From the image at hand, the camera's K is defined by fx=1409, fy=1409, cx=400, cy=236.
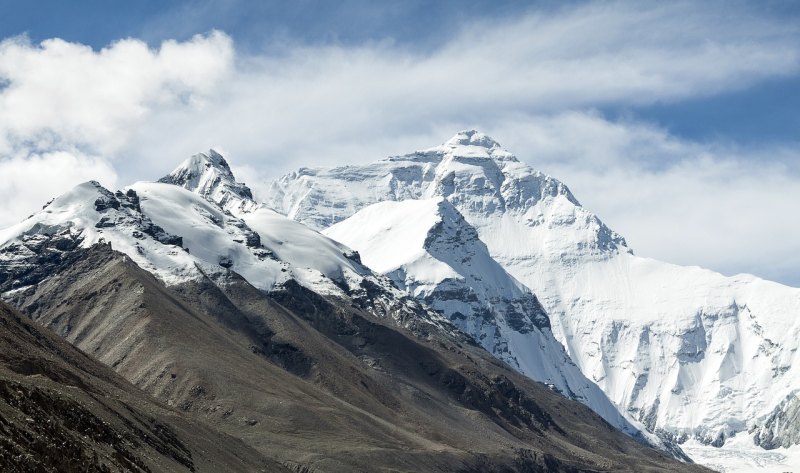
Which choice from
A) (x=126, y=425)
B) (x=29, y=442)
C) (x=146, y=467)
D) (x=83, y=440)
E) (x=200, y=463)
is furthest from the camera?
(x=200, y=463)

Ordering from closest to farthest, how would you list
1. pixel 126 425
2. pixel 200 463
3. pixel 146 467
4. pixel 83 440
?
pixel 83 440, pixel 146 467, pixel 126 425, pixel 200 463

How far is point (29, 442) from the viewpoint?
130250 mm

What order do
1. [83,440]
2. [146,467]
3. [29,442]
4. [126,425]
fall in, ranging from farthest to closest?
1. [126,425]
2. [146,467]
3. [83,440]
4. [29,442]

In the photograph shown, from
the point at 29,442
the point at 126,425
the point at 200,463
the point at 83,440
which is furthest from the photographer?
the point at 200,463

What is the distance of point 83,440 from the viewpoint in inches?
5807

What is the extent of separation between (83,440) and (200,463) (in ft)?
170

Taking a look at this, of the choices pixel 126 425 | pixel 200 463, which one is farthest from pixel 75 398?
pixel 200 463

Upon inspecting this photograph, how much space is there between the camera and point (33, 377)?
7096 inches

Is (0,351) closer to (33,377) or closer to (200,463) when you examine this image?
(33,377)

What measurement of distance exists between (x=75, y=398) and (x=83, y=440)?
75.4 feet

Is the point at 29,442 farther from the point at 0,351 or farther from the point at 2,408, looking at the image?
the point at 0,351

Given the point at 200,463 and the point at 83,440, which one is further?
the point at 200,463

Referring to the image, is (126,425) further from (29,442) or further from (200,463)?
(29,442)

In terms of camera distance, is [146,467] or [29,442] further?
[146,467]
